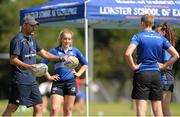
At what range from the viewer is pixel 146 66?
1073 cm

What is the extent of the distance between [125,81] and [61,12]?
46.4 meters

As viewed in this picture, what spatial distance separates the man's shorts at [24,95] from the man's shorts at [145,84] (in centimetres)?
179

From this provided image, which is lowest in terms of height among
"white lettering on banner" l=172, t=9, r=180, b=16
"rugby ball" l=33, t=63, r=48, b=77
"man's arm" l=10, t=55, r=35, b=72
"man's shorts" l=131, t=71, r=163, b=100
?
"man's shorts" l=131, t=71, r=163, b=100

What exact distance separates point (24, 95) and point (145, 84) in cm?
211

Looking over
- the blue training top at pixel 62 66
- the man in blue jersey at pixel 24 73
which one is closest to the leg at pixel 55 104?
the blue training top at pixel 62 66

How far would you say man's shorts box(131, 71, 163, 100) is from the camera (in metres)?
10.7

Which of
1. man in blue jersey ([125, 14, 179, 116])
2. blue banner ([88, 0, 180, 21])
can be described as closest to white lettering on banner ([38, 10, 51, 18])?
blue banner ([88, 0, 180, 21])

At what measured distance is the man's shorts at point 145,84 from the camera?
10656 mm

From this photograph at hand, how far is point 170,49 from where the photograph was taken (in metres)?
10.9

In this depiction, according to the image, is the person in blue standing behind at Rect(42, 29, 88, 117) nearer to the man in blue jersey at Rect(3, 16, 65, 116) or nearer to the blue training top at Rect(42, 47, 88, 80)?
the blue training top at Rect(42, 47, 88, 80)

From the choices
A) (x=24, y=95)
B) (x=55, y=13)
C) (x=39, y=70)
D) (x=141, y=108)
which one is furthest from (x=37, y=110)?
(x=55, y=13)

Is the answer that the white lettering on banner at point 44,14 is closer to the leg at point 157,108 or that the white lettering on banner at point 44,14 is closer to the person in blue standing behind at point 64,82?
the person in blue standing behind at point 64,82

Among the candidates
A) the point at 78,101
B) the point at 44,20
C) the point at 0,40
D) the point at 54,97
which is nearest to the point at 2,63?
the point at 0,40

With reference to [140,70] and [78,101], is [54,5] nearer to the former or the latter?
[140,70]
